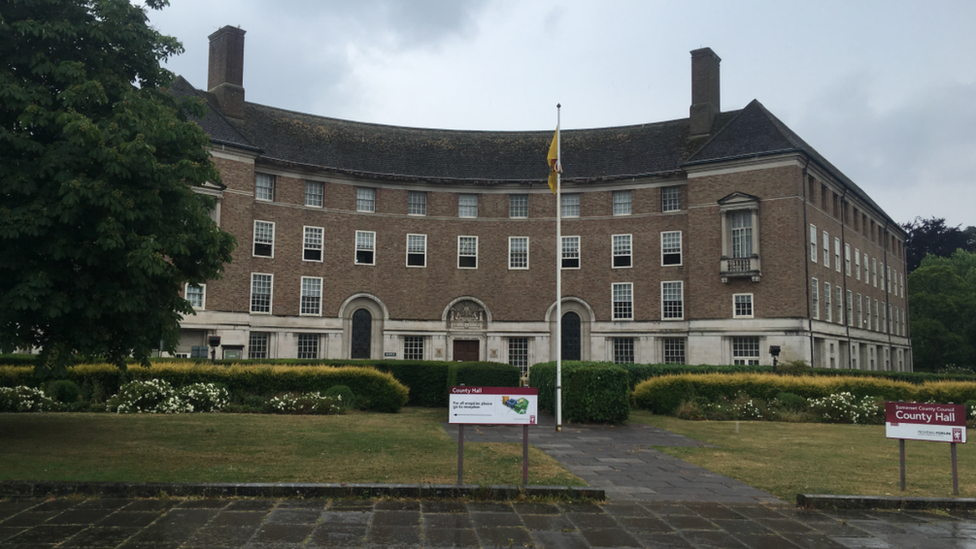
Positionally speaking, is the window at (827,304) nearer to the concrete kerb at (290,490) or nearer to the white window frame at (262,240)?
the white window frame at (262,240)

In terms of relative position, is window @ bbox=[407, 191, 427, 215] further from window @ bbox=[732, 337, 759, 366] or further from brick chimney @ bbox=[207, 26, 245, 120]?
window @ bbox=[732, 337, 759, 366]

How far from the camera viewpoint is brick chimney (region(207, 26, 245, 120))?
41438 millimetres

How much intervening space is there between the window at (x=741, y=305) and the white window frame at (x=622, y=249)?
619 centimetres

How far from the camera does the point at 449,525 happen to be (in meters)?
8.58

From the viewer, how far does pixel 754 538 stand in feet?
27.3

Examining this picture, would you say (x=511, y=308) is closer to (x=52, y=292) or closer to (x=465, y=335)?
→ (x=465, y=335)

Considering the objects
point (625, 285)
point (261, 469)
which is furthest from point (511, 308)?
point (261, 469)

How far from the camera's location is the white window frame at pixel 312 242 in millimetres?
41312

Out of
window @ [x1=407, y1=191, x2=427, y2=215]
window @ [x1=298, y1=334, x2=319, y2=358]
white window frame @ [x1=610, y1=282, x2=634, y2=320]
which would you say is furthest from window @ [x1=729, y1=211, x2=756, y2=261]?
window @ [x1=298, y1=334, x2=319, y2=358]

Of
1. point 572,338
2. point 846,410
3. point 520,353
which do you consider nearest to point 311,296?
point 520,353

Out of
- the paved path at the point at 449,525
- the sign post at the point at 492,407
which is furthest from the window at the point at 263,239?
the sign post at the point at 492,407

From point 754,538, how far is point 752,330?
3200cm

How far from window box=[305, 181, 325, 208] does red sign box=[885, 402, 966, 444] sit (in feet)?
115

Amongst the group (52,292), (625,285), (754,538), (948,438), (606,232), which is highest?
(606,232)
